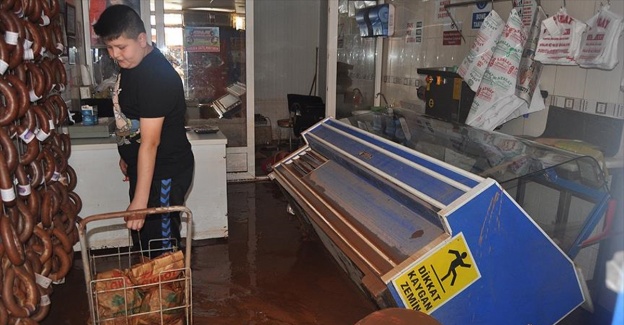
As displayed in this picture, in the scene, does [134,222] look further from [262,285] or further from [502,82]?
[502,82]

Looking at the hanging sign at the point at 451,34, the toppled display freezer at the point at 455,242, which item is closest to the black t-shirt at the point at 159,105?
the toppled display freezer at the point at 455,242

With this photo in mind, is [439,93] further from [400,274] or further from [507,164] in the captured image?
[400,274]

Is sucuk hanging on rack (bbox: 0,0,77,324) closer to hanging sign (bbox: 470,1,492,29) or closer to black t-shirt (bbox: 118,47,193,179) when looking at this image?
black t-shirt (bbox: 118,47,193,179)

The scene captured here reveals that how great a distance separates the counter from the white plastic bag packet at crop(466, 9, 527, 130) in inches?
73.8

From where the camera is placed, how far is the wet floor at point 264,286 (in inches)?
108

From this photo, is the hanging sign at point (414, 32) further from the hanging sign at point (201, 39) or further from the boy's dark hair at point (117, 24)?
the boy's dark hair at point (117, 24)

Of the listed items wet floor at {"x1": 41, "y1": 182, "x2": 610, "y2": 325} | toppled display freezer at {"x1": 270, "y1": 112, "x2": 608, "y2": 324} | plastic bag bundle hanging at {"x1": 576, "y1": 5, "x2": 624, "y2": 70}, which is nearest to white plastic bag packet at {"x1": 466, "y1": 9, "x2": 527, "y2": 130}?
plastic bag bundle hanging at {"x1": 576, "y1": 5, "x2": 624, "y2": 70}

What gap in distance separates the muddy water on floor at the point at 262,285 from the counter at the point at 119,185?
21cm

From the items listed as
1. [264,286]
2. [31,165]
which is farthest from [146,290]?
Result: [264,286]

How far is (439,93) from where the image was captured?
12.8 feet

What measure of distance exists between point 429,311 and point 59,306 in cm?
215

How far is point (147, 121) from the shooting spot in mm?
2215

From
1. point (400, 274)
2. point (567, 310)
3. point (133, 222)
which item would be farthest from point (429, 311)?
point (133, 222)

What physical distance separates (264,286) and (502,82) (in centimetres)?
206
